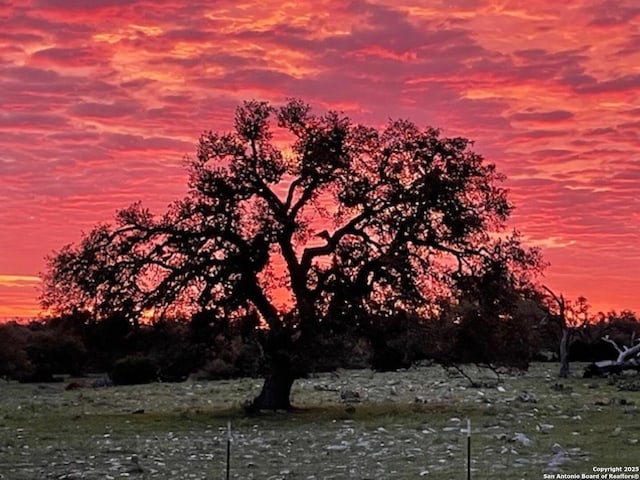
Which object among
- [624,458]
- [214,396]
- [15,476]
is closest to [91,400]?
[214,396]

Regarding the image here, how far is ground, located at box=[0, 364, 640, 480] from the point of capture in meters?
18.7

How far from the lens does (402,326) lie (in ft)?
102

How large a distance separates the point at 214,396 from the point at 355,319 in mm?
15632

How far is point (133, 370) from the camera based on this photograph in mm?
62406

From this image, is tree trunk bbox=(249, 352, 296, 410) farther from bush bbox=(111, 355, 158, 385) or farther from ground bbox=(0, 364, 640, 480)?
bush bbox=(111, 355, 158, 385)

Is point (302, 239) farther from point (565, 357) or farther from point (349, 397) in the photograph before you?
point (565, 357)

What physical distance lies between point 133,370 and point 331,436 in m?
40.1

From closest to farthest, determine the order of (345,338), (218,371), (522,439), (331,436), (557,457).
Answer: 1. (557,457)
2. (522,439)
3. (331,436)
4. (345,338)
5. (218,371)

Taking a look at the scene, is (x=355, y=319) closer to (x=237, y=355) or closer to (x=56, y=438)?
(x=56, y=438)

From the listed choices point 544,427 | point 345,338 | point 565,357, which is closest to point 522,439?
point 544,427

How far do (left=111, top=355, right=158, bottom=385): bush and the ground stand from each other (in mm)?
19157

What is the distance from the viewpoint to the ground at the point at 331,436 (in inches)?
735

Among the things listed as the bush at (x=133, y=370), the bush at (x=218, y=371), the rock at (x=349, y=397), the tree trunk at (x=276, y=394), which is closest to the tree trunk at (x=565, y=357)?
the rock at (x=349, y=397)

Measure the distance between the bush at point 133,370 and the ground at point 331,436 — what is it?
62.9ft
